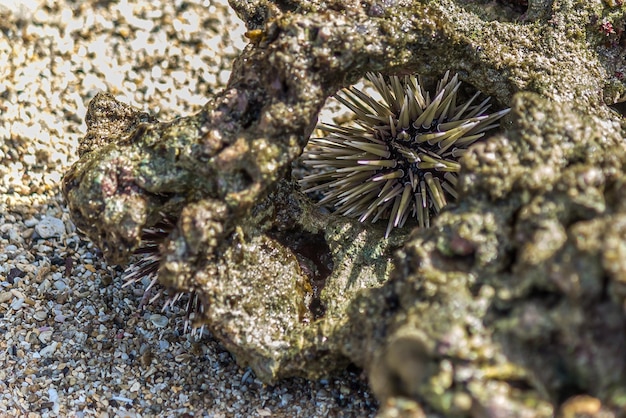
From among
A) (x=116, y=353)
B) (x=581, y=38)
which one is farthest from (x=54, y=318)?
(x=581, y=38)

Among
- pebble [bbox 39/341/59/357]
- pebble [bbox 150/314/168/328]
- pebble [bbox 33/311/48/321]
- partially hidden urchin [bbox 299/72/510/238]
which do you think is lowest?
pebble [bbox 39/341/59/357]

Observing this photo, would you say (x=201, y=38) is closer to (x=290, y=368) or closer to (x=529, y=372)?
(x=290, y=368)

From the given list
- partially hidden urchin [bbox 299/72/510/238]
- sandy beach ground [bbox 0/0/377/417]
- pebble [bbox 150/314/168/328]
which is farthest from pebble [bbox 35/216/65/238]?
partially hidden urchin [bbox 299/72/510/238]

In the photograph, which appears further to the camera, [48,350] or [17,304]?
[17,304]

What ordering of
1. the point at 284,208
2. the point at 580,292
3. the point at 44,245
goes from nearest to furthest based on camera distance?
the point at 580,292
the point at 284,208
the point at 44,245

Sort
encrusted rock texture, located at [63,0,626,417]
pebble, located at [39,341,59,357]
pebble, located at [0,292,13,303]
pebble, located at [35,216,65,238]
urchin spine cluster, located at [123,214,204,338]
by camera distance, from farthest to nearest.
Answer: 1. pebble, located at [35,216,65,238]
2. pebble, located at [0,292,13,303]
3. pebble, located at [39,341,59,357]
4. urchin spine cluster, located at [123,214,204,338]
5. encrusted rock texture, located at [63,0,626,417]

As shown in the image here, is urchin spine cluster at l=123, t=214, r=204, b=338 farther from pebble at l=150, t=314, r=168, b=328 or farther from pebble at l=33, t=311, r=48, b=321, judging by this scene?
pebble at l=33, t=311, r=48, b=321

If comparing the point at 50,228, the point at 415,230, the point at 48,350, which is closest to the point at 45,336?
the point at 48,350

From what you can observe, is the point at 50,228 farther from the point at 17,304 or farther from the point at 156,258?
the point at 156,258
